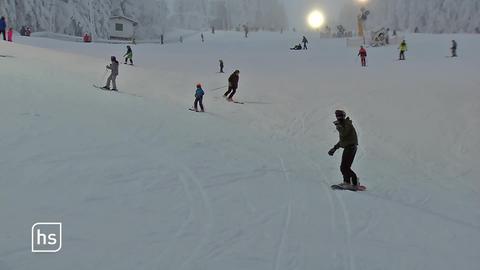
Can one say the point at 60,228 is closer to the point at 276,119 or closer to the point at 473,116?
the point at 276,119

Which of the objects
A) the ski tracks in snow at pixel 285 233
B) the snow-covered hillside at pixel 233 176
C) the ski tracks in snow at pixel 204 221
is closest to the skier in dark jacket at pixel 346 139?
the snow-covered hillside at pixel 233 176

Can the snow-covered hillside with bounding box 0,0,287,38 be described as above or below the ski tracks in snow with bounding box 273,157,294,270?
above

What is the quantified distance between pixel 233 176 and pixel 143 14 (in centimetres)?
6958

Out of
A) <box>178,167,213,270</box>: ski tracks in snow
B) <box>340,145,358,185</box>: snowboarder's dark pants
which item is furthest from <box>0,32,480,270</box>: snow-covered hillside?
<box>340,145,358,185</box>: snowboarder's dark pants

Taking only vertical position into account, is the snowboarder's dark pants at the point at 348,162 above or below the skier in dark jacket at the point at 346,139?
below

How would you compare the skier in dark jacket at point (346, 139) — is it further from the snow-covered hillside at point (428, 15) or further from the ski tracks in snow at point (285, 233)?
the snow-covered hillside at point (428, 15)

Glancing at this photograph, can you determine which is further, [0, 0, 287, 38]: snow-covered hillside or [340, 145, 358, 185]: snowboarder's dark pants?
[0, 0, 287, 38]: snow-covered hillside

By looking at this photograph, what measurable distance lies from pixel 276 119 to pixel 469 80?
12257 mm

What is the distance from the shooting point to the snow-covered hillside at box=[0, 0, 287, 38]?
2014 inches

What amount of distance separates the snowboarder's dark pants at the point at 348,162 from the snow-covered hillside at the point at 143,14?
48.1m

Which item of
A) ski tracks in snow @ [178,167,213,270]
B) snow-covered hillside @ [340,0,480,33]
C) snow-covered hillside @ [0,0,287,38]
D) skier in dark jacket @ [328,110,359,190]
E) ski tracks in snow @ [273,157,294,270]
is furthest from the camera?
snow-covered hillside @ [340,0,480,33]

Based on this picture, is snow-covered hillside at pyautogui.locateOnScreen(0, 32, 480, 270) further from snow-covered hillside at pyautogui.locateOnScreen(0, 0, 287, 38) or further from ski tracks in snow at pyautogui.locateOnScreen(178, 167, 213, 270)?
snow-covered hillside at pyautogui.locateOnScreen(0, 0, 287, 38)

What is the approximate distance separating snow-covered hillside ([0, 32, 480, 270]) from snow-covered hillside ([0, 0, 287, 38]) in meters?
32.7

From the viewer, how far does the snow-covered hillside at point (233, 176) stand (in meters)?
5.91
